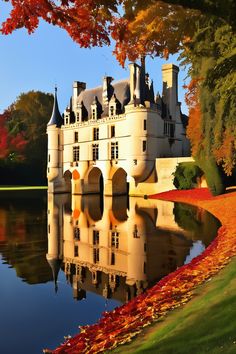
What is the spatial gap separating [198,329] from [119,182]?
121 feet

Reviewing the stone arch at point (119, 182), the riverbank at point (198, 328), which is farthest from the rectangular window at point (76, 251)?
the stone arch at point (119, 182)

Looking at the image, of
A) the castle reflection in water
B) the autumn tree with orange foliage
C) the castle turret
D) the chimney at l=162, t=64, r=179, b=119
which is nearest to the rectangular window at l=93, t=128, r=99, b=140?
the castle turret

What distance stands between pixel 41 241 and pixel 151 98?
89.5ft

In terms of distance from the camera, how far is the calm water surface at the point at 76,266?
6.81 m

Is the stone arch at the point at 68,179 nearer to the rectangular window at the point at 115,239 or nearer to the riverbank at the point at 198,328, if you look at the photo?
the rectangular window at the point at 115,239

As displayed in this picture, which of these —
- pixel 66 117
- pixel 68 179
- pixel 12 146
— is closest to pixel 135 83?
pixel 66 117

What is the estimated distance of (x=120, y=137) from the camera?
126 ft

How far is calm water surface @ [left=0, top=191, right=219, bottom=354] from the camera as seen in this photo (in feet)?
22.3

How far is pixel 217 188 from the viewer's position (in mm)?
27047

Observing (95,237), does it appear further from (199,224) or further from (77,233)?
(199,224)

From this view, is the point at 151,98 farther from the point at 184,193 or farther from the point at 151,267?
the point at 151,267

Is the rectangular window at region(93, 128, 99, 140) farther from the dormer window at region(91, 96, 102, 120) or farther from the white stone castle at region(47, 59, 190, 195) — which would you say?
the dormer window at region(91, 96, 102, 120)

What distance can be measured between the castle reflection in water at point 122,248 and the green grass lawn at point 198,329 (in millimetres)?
2687

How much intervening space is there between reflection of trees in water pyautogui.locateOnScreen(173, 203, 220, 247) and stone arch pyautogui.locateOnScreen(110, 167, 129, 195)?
56.5 feet
